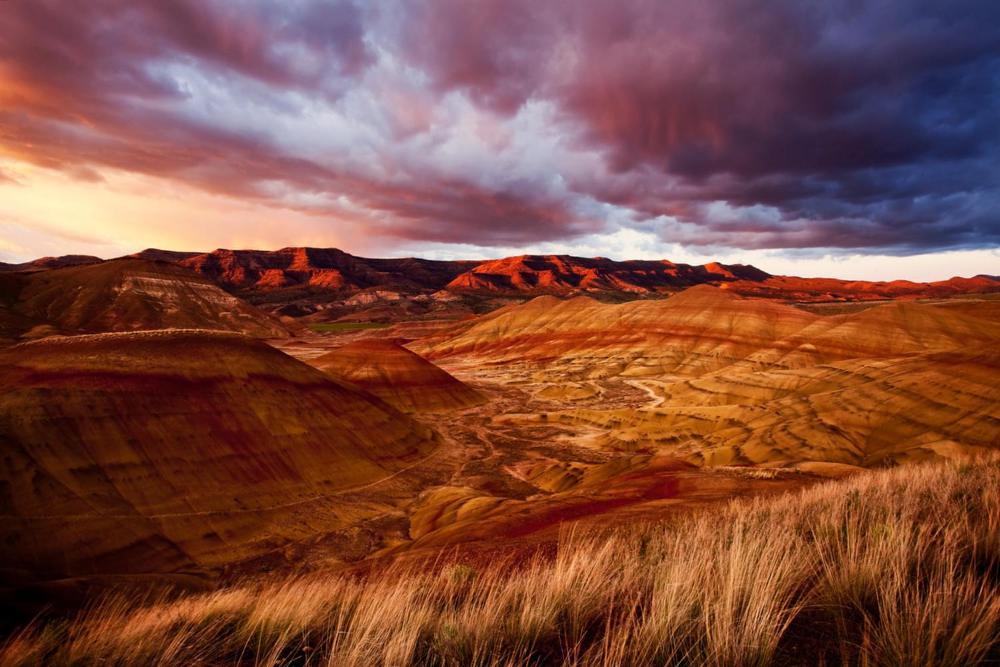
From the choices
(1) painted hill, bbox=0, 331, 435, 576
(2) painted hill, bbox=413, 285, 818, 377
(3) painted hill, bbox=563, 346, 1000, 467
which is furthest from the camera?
(2) painted hill, bbox=413, 285, 818, 377

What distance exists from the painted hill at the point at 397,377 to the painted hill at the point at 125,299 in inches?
3025

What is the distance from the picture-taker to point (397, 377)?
233 feet

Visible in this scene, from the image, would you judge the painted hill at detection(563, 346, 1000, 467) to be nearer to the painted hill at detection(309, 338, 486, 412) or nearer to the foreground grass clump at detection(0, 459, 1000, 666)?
the painted hill at detection(309, 338, 486, 412)

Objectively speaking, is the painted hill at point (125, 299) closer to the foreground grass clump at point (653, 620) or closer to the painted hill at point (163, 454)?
the painted hill at point (163, 454)

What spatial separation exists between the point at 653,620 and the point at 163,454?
3507 cm

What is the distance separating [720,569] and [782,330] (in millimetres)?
112296

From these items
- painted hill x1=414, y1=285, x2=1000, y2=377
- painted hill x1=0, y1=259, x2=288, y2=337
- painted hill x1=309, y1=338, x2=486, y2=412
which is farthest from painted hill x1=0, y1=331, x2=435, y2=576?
painted hill x1=0, y1=259, x2=288, y2=337

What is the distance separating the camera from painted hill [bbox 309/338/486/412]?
224 feet

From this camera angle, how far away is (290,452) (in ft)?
116

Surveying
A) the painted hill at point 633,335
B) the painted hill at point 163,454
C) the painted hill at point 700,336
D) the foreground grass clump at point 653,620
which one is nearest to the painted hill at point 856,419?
the painted hill at point 163,454

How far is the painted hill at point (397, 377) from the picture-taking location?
224ft

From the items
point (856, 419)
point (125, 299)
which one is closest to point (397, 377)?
point (856, 419)

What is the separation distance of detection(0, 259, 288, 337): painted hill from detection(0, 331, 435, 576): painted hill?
105 m

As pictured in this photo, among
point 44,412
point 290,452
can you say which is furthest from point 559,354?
point 44,412
